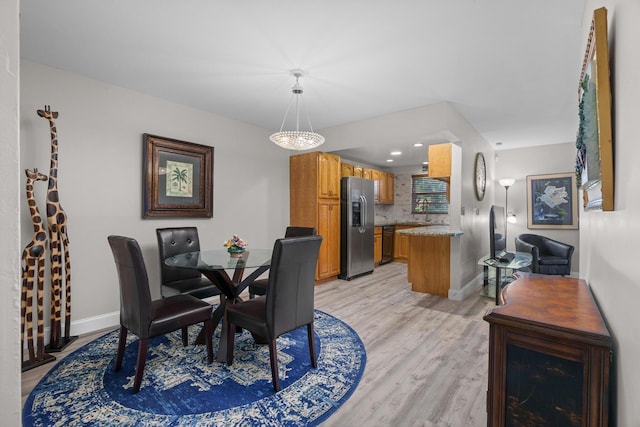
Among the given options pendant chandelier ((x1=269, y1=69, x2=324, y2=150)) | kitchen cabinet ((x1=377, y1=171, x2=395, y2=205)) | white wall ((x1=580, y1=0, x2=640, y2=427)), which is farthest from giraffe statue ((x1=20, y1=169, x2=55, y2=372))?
kitchen cabinet ((x1=377, y1=171, x2=395, y2=205))

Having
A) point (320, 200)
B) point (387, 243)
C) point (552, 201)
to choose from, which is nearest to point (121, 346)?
point (320, 200)

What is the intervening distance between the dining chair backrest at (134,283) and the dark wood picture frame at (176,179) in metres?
1.42

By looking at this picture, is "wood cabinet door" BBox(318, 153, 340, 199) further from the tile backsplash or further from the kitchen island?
the tile backsplash

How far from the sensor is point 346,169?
555 centimetres

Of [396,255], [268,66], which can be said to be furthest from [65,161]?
[396,255]

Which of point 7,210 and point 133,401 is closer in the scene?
point 7,210

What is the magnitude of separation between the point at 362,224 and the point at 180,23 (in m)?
3.94

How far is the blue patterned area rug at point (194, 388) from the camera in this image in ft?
5.62

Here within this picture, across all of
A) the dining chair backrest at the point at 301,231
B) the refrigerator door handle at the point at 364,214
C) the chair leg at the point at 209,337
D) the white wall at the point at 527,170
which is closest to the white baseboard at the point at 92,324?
the chair leg at the point at 209,337

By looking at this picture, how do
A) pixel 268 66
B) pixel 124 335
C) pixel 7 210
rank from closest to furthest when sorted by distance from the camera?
1. pixel 7 210
2. pixel 124 335
3. pixel 268 66

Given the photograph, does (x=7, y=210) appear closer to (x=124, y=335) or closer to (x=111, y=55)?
(x=124, y=335)

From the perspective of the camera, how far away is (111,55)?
2494 mm

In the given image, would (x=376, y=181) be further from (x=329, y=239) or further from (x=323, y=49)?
(x=323, y=49)

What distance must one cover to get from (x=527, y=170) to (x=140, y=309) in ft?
22.7
